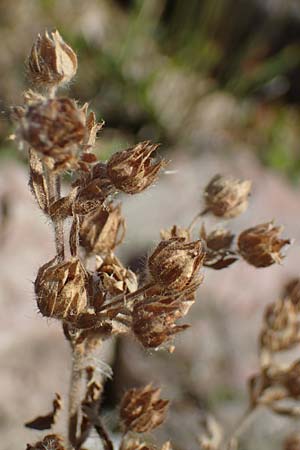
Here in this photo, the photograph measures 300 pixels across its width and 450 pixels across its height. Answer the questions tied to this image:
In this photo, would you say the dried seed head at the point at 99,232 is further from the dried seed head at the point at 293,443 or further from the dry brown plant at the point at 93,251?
the dried seed head at the point at 293,443

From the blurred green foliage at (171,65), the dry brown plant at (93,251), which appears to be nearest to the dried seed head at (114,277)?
the dry brown plant at (93,251)

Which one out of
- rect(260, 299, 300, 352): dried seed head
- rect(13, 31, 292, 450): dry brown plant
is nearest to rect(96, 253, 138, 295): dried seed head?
rect(13, 31, 292, 450): dry brown plant

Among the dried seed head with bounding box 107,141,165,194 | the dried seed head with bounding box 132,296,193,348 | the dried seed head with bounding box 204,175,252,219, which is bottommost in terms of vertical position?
the dried seed head with bounding box 132,296,193,348

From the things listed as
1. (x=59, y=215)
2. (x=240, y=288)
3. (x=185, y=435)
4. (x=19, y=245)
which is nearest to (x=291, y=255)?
(x=240, y=288)

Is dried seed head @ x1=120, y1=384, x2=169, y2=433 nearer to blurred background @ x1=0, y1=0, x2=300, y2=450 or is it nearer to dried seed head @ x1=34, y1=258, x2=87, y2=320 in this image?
dried seed head @ x1=34, y1=258, x2=87, y2=320

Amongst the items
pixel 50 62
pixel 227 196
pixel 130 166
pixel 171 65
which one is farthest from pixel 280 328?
pixel 171 65

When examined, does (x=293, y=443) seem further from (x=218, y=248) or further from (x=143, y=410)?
(x=218, y=248)

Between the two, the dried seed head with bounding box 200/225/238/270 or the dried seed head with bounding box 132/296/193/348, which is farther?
the dried seed head with bounding box 200/225/238/270
